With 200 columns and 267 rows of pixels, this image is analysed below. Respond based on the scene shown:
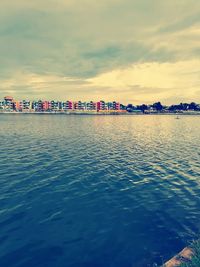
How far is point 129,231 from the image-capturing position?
52.1 ft

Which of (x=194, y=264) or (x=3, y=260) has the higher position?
(x=194, y=264)

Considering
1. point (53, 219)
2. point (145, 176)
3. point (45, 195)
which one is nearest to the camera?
point (53, 219)

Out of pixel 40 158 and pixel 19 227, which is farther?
pixel 40 158

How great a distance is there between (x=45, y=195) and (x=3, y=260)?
9317 millimetres

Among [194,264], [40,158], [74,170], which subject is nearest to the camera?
[194,264]

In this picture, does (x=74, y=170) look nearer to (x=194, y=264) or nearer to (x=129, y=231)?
(x=129, y=231)

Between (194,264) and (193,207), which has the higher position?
(194,264)

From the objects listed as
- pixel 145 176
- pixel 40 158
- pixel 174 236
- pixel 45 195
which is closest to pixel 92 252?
pixel 174 236

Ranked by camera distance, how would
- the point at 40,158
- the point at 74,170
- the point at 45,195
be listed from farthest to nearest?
the point at 40,158, the point at 74,170, the point at 45,195

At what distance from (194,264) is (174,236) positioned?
552 centimetres

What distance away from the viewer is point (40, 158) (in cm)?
3769

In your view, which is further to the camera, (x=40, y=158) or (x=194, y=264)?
(x=40, y=158)

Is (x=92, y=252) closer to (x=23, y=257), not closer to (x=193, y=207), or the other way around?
(x=23, y=257)

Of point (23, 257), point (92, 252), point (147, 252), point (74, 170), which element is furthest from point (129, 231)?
point (74, 170)
